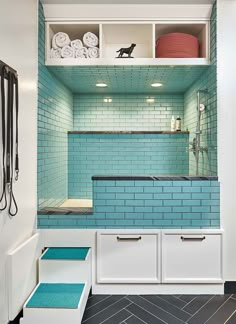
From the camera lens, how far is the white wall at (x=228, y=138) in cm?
233

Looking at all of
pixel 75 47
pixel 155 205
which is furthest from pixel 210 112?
pixel 75 47

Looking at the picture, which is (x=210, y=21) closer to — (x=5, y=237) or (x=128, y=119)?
(x=128, y=119)

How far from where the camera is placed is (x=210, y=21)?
240 centimetres

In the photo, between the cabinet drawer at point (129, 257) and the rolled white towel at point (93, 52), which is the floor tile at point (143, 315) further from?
the rolled white towel at point (93, 52)

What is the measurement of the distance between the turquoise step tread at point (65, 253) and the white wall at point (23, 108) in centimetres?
26

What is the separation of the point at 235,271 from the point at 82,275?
1343mm

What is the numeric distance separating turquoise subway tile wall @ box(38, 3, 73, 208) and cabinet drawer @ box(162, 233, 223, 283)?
4.02ft

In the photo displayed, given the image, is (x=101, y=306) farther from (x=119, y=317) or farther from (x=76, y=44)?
(x=76, y=44)

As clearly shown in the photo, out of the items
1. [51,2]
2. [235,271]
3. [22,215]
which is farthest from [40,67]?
[235,271]

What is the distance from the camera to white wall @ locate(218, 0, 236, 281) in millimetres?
2328

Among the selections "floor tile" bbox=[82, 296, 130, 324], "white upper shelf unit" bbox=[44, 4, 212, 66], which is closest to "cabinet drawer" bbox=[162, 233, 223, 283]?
"floor tile" bbox=[82, 296, 130, 324]

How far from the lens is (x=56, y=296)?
1.95 m

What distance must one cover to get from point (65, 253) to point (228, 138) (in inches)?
68.7

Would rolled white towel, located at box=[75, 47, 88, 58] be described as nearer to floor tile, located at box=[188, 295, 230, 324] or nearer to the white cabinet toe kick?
the white cabinet toe kick
